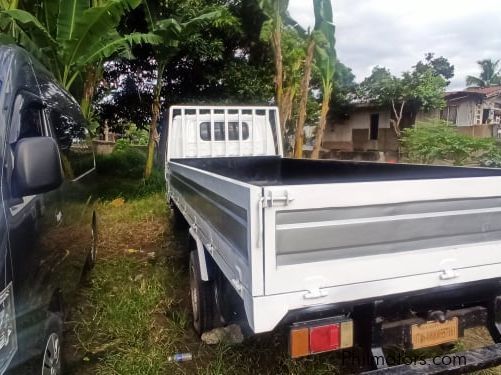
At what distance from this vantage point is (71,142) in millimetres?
3410

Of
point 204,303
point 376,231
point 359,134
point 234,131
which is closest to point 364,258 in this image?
point 376,231

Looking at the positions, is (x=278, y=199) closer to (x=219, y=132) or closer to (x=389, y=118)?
(x=219, y=132)

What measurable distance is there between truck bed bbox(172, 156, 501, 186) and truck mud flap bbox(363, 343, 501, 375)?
1.27 metres

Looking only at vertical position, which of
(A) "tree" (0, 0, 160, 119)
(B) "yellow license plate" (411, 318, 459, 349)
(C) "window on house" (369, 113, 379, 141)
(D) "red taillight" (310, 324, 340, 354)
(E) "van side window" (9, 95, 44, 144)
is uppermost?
(A) "tree" (0, 0, 160, 119)

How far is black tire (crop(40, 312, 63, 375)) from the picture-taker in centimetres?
196

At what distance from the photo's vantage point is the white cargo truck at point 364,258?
5.61 ft

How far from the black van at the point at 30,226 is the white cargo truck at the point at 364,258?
92 cm

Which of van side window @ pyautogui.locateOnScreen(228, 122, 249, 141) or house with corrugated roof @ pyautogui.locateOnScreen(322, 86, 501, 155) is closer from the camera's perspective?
van side window @ pyautogui.locateOnScreen(228, 122, 249, 141)

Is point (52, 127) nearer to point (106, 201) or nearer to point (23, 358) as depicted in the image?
point (23, 358)

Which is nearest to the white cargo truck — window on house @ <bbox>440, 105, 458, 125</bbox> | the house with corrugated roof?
the house with corrugated roof

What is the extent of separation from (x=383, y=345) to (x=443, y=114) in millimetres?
21541

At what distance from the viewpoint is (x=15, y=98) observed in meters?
1.99

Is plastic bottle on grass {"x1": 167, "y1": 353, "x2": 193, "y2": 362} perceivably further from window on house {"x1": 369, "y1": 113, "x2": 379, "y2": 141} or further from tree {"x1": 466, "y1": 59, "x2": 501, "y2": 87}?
tree {"x1": 466, "y1": 59, "x2": 501, "y2": 87}

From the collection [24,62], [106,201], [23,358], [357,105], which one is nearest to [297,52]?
[106,201]
